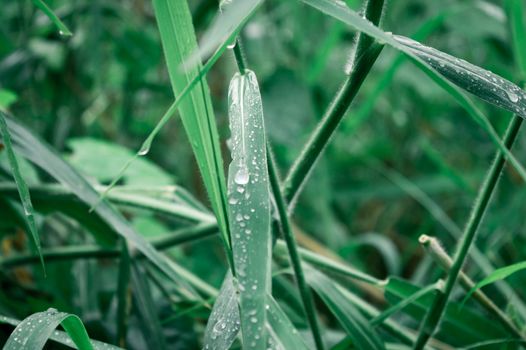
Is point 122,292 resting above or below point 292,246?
below

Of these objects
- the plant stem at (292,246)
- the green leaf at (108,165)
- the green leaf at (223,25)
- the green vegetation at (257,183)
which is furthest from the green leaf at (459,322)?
the green leaf at (108,165)

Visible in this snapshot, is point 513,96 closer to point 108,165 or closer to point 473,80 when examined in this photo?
point 473,80

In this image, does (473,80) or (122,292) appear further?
(122,292)

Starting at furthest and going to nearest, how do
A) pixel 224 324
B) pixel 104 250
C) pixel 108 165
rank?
pixel 108 165
pixel 104 250
pixel 224 324

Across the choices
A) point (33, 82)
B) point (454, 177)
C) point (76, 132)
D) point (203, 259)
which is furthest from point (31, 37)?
point (454, 177)

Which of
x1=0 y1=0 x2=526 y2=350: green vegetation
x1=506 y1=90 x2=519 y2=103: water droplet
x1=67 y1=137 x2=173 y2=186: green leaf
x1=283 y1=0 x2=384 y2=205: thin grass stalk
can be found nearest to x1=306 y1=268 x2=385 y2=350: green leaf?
x1=0 y1=0 x2=526 y2=350: green vegetation

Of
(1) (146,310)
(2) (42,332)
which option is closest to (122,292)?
(1) (146,310)

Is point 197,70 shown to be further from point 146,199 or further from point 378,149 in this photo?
point 378,149
